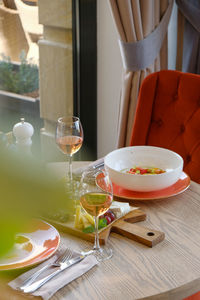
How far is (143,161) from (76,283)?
71cm

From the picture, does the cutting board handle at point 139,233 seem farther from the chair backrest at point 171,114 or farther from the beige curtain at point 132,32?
the beige curtain at point 132,32

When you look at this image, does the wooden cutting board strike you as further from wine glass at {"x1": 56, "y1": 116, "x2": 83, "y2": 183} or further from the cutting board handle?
wine glass at {"x1": 56, "y1": 116, "x2": 83, "y2": 183}

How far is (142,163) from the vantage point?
1.59m

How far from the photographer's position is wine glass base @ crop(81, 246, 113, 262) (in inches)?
41.9

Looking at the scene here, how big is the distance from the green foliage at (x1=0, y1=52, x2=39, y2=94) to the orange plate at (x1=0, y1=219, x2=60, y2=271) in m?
1.48

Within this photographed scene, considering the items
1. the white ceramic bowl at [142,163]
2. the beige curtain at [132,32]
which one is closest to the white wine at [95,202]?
the white ceramic bowl at [142,163]

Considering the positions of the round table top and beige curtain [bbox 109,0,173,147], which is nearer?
the round table top

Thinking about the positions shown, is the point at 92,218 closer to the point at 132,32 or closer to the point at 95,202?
the point at 95,202

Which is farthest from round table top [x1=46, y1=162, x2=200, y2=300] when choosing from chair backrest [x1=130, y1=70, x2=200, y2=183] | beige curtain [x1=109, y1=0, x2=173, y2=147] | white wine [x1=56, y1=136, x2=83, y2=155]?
beige curtain [x1=109, y1=0, x2=173, y2=147]

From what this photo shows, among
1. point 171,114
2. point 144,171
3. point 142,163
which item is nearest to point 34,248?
point 144,171

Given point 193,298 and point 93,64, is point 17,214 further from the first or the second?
point 93,64

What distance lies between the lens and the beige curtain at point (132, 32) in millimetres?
2379

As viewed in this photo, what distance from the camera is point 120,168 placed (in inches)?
61.4

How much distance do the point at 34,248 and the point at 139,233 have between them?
0.88ft
